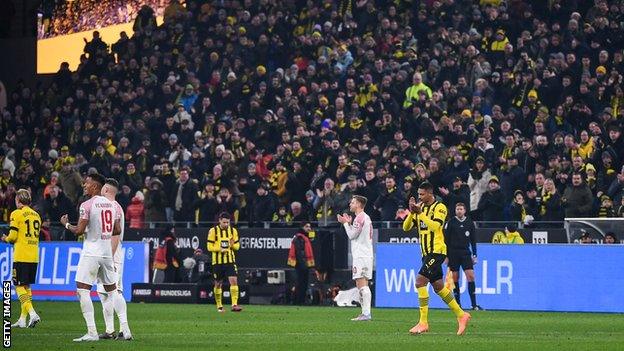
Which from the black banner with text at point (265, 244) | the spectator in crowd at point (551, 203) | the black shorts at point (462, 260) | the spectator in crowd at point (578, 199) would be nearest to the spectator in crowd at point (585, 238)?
the spectator in crowd at point (578, 199)

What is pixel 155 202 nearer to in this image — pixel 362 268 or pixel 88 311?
pixel 362 268

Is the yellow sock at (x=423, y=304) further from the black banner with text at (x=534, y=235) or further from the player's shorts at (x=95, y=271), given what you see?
the black banner with text at (x=534, y=235)

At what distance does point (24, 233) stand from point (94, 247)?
14.4 feet

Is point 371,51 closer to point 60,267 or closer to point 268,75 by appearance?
point 268,75

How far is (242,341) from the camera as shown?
1922cm

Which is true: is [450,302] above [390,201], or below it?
below

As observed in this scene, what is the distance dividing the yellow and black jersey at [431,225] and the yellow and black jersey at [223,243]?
9023 mm

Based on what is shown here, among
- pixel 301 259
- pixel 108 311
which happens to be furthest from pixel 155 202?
pixel 108 311

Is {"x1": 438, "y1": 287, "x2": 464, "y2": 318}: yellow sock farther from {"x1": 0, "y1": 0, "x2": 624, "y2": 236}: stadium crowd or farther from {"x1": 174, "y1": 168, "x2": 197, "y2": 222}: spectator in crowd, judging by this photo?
{"x1": 174, "y1": 168, "x2": 197, "y2": 222}: spectator in crowd

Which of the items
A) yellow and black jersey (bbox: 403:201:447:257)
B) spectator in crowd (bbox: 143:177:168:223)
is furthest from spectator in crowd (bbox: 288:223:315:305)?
yellow and black jersey (bbox: 403:201:447:257)

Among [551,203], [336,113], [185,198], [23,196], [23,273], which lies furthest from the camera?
[185,198]

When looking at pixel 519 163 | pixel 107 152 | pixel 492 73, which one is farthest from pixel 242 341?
pixel 107 152

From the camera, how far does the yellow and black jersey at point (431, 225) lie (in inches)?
833

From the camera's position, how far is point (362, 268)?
2636cm
